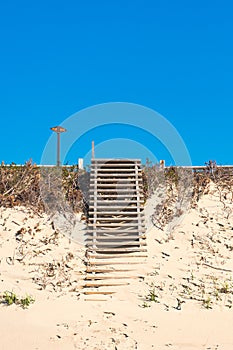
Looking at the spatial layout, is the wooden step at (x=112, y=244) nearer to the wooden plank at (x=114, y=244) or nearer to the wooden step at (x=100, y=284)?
the wooden plank at (x=114, y=244)

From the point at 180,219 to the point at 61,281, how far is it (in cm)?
425

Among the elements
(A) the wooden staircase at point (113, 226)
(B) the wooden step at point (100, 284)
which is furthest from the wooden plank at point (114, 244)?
(B) the wooden step at point (100, 284)

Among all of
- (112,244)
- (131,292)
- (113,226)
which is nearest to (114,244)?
(112,244)

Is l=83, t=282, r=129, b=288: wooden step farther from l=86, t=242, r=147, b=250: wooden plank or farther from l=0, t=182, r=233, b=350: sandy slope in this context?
l=86, t=242, r=147, b=250: wooden plank

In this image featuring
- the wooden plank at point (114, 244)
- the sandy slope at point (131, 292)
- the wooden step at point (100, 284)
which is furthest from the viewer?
the wooden plank at point (114, 244)

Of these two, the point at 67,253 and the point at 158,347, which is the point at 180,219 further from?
the point at 158,347

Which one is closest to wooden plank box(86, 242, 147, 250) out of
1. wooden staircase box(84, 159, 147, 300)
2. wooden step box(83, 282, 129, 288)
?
wooden staircase box(84, 159, 147, 300)

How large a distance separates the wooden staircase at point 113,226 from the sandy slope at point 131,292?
27 cm

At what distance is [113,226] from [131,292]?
2.73m

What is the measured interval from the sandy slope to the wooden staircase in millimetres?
271

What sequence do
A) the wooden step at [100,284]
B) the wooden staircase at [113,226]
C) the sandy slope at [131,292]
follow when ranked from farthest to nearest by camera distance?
the wooden staircase at [113,226] < the wooden step at [100,284] < the sandy slope at [131,292]

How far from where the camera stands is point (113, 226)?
364 inches

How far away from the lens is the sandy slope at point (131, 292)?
16.3 feet

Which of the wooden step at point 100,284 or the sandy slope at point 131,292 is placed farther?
the wooden step at point 100,284
